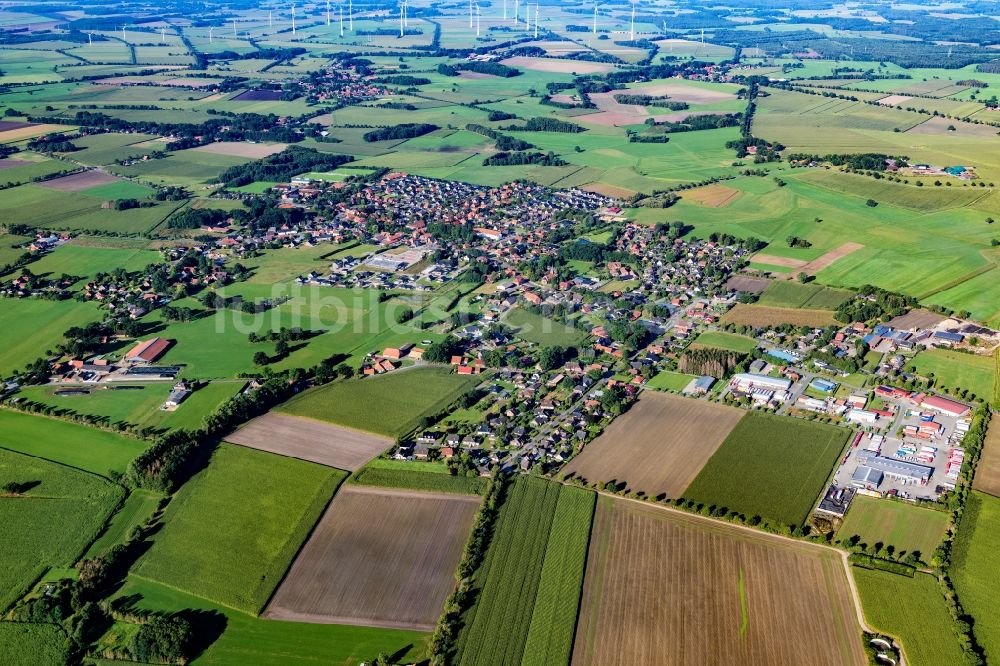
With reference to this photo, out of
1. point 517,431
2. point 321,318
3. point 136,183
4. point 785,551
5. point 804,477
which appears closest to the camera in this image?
point 785,551

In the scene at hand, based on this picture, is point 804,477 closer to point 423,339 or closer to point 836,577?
point 836,577

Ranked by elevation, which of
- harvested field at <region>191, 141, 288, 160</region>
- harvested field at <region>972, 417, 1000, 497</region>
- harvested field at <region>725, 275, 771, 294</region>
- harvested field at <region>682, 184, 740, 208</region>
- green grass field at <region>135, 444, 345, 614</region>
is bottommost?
green grass field at <region>135, 444, 345, 614</region>

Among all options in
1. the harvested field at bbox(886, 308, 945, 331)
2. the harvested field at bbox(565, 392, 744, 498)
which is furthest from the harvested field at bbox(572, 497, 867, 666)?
the harvested field at bbox(886, 308, 945, 331)

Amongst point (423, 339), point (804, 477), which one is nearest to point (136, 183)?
point (423, 339)

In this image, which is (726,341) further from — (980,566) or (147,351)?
(147,351)

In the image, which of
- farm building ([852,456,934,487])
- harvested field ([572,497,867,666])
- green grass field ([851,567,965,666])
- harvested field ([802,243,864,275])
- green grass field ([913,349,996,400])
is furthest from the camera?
harvested field ([802,243,864,275])

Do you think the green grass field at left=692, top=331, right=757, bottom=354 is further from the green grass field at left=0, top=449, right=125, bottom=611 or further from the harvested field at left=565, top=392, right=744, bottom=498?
the green grass field at left=0, top=449, right=125, bottom=611
